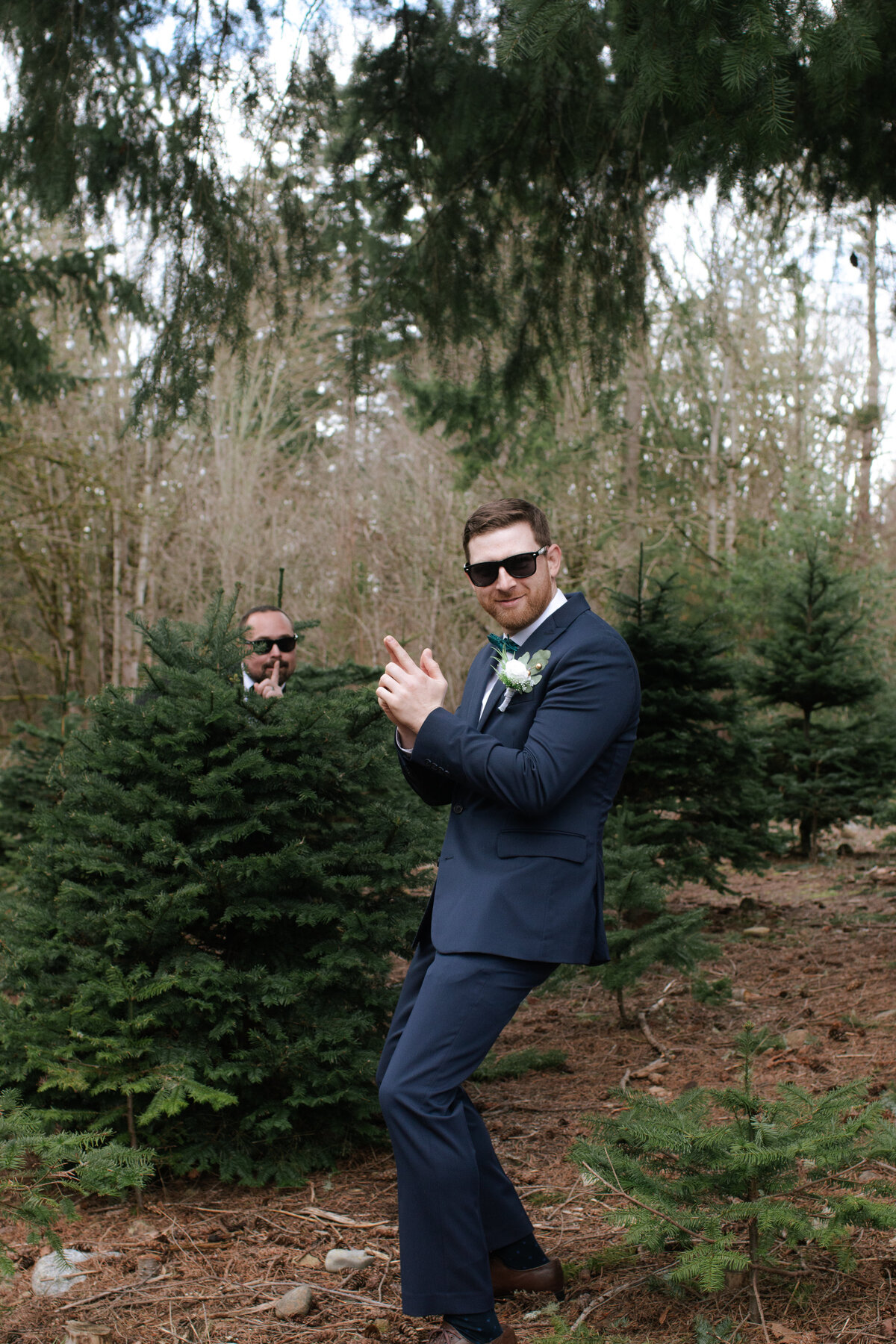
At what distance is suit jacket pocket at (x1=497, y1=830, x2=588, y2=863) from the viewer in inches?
93.0

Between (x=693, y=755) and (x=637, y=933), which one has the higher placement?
(x=693, y=755)

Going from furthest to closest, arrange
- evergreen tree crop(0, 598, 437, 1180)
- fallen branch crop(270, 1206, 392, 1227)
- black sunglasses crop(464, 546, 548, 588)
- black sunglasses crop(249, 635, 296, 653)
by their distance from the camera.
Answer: black sunglasses crop(249, 635, 296, 653)
evergreen tree crop(0, 598, 437, 1180)
fallen branch crop(270, 1206, 392, 1227)
black sunglasses crop(464, 546, 548, 588)

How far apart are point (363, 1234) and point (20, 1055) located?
4.27ft

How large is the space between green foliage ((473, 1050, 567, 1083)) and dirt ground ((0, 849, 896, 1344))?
6cm

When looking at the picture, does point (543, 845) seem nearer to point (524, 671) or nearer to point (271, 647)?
point (524, 671)

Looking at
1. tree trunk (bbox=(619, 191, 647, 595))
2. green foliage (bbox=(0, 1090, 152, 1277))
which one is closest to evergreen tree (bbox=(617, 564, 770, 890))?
green foliage (bbox=(0, 1090, 152, 1277))

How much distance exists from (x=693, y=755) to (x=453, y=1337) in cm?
481

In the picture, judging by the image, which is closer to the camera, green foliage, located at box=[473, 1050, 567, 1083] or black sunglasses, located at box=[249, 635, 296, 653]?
green foliage, located at box=[473, 1050, 567, 1083]

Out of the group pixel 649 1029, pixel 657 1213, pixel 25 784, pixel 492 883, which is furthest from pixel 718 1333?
pixel 25 784

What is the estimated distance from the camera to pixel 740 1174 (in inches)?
89.3

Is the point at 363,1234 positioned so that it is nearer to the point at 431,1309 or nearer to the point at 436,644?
the point at 431,1309

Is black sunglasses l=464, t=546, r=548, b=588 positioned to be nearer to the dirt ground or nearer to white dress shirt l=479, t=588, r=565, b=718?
white dress shirt l=479, t=588, r=565, b=718

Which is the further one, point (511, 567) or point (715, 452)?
point (715, 452)

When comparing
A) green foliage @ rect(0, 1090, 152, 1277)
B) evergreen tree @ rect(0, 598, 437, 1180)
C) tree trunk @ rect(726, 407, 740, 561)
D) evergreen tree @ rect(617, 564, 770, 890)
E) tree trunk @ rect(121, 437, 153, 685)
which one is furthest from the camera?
tree trunk @ rect(726, 407, 740, 561)
